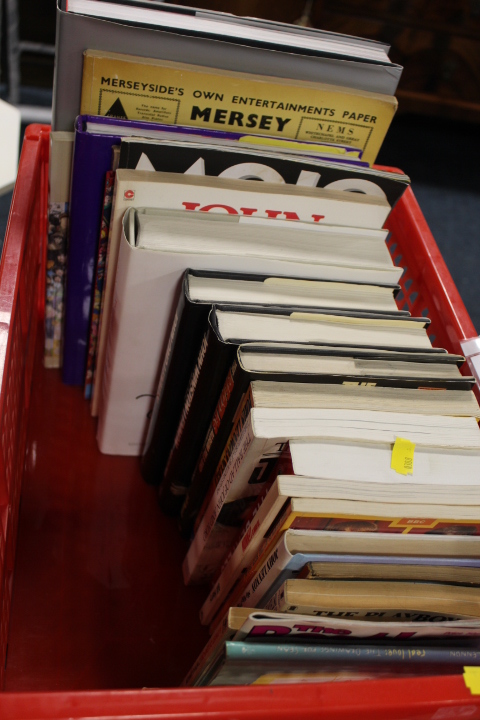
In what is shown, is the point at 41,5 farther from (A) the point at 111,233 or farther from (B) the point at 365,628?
(B) the point at 365,628

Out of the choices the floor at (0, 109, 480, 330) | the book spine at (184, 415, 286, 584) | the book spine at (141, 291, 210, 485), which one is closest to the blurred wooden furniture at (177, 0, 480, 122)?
the floor at (0, 109, 480, 330)

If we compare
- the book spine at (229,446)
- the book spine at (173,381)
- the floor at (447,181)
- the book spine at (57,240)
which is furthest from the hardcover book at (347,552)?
the floor at (447,181)

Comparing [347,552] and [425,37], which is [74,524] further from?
[425,37]

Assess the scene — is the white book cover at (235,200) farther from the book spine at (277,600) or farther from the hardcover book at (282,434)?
the book spine at (277,600)

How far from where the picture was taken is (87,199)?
71cm

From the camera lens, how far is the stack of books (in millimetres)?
516

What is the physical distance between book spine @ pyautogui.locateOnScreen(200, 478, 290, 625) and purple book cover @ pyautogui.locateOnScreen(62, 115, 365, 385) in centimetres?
37

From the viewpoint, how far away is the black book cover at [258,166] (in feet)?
2.09

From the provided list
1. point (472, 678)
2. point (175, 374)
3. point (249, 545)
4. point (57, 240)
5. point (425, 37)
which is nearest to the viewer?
point (472, 678)

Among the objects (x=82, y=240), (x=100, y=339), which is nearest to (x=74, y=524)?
(x=100, y=339)

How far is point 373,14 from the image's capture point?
1886 millimetres

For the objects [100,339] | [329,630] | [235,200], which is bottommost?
[100,339]

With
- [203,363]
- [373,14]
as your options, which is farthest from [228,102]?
[373,14]

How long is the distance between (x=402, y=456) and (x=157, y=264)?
29cm
